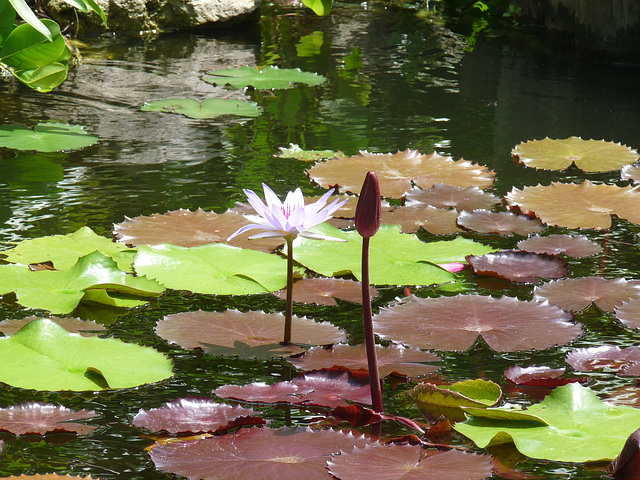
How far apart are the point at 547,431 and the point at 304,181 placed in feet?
4.73

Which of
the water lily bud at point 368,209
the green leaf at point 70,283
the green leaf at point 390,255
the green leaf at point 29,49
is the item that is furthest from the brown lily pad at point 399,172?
the water lily bud at point 368,209

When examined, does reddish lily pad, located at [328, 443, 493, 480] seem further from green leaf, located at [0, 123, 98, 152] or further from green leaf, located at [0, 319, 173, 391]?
green leaf, located at [0, 123, 98, 152]

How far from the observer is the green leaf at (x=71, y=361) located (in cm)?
113

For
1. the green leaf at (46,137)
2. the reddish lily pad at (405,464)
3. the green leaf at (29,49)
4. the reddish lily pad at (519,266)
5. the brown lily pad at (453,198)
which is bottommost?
the reddish lily pad at (405,464)

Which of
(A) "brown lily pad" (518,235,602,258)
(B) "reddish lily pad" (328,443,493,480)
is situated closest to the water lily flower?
(B) "reddish lily pad" (328,443,493,480)

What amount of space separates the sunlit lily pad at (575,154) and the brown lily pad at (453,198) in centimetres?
39

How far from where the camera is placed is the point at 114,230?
1.83 m

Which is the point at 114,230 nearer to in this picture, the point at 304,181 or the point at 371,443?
the point at 304,181

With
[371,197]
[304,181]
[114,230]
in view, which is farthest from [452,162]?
[371,197]

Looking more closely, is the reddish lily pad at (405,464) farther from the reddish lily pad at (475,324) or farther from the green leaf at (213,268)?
the green leaf at (213,268)

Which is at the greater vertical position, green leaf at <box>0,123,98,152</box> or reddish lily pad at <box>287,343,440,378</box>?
green leaf at <box>0,123,98,152</box>

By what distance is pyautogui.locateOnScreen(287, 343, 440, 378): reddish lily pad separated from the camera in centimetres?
119

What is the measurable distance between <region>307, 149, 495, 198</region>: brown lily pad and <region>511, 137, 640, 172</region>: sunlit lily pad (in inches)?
7.8

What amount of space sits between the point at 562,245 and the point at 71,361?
1.17 metres
